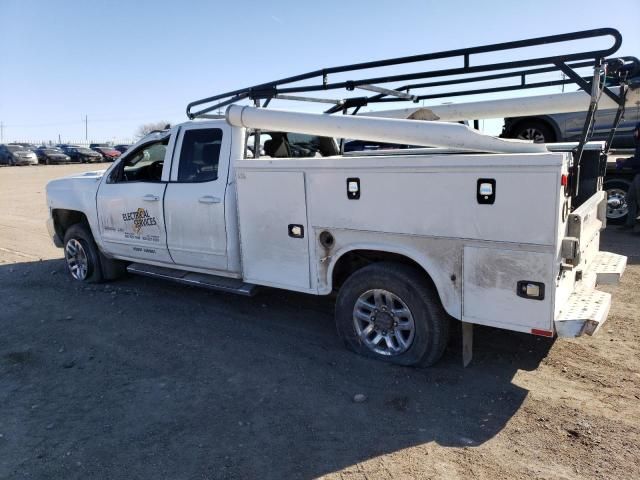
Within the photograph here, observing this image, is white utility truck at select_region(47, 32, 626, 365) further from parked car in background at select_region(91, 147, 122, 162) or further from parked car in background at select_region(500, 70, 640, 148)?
parked car in background at select_region(91, 147, 122, 162)

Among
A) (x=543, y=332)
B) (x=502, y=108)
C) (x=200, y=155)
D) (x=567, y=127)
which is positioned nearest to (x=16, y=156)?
(x=567, y=127)

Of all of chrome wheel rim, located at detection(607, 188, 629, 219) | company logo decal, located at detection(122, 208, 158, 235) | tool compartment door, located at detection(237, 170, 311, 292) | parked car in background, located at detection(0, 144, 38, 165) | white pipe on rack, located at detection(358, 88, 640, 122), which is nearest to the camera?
tool compartment door, located at detection(237, 170, 311, 292)

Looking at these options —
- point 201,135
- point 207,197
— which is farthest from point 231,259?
point 201,135

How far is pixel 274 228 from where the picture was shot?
15.4 feet

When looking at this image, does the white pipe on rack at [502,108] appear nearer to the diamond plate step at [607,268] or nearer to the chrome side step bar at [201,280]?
the diamond plate step at [607,268]

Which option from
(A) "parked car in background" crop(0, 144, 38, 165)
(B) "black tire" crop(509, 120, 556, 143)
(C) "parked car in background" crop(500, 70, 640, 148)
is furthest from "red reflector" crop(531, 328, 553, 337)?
(A) "parked car in background" crop(0, 144, 38, 165)

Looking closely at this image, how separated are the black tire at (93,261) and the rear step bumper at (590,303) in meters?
5.53

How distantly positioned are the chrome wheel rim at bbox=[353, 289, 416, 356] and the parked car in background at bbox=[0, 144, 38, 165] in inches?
1627

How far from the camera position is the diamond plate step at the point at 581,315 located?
3.40 meters

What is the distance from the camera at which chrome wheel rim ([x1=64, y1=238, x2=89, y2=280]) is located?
273 inches

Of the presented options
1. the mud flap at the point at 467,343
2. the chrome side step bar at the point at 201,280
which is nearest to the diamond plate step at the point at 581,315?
the mud flap at the point at 467,343

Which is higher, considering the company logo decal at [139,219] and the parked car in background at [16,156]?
the parked car in background at [16,156]

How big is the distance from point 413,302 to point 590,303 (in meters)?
1.27

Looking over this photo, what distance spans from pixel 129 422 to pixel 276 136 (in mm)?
3228
